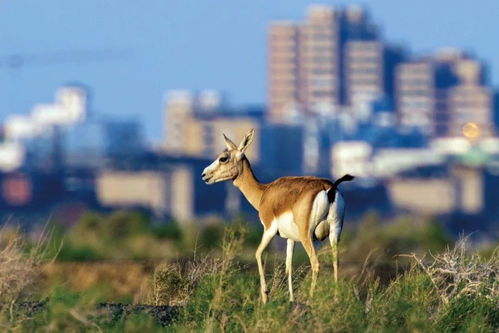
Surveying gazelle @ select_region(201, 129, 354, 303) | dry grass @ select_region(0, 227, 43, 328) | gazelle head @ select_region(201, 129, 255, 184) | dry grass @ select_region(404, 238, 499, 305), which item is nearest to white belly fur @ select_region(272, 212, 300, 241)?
gazelle @ select_region(201, 129, 354, 303)

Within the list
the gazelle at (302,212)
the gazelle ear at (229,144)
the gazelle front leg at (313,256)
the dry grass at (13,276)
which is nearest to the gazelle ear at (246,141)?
the gazelle at (302,212)

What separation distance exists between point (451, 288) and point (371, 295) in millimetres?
1871

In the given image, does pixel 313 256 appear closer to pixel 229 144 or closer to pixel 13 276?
pixel 229 144

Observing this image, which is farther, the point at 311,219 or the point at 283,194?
the point at 283,194

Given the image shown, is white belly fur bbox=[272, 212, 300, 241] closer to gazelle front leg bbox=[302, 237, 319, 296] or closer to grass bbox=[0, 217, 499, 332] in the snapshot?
gazelle front leg bbox=[302, 237, 319, 296]

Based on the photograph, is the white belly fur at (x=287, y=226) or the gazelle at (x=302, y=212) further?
the white belly fur at (x=287, y=226)

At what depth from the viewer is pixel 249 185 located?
60.2 ft

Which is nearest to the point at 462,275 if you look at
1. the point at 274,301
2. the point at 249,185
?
the point at 249,185

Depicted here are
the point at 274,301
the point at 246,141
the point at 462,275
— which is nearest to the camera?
the point at 274,301

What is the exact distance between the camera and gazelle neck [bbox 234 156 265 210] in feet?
60.0

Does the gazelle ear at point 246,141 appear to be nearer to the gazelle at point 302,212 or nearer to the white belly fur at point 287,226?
the gazelle at point 302,212

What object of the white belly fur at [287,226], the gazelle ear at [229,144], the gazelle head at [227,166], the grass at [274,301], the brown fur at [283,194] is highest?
the gazelle ear at [229,144]

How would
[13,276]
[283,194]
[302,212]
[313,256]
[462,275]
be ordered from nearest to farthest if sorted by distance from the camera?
[302,212]
[313,256]
[283,194]
[13,276]
[462,275]

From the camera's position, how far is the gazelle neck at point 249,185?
1830 centimetres
